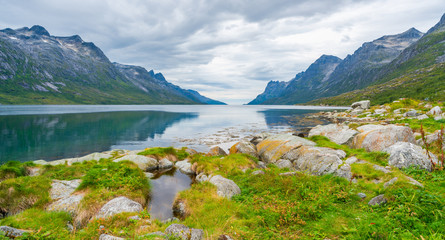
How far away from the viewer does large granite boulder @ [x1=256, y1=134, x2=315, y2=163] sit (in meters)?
21.4

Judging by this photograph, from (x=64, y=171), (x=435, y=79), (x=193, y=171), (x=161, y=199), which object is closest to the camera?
(x=161, y=199)

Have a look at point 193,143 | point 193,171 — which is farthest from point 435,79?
point 193,171

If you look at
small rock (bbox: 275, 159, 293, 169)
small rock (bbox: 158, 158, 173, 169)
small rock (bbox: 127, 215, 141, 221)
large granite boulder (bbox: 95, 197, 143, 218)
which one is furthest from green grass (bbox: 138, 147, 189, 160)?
small rock (bbox: 127, 215, 141, 221)

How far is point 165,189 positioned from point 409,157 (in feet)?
59.3

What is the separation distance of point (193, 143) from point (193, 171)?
23176mm

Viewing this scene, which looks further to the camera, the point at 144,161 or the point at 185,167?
the point at 185,167

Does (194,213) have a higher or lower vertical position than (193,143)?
higher

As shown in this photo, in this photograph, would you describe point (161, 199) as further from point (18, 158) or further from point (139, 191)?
point (18, 158)

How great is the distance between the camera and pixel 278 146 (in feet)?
75.6

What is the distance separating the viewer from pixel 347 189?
10938mm

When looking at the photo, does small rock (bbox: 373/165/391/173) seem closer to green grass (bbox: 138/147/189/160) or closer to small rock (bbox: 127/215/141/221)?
small rock (bbox: 127/215/141/221)

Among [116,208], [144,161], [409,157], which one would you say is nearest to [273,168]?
[409,157]

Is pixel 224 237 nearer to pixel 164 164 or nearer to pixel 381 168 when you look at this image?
pixel 381 168

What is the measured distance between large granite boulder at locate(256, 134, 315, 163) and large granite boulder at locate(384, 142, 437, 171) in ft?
22.7
